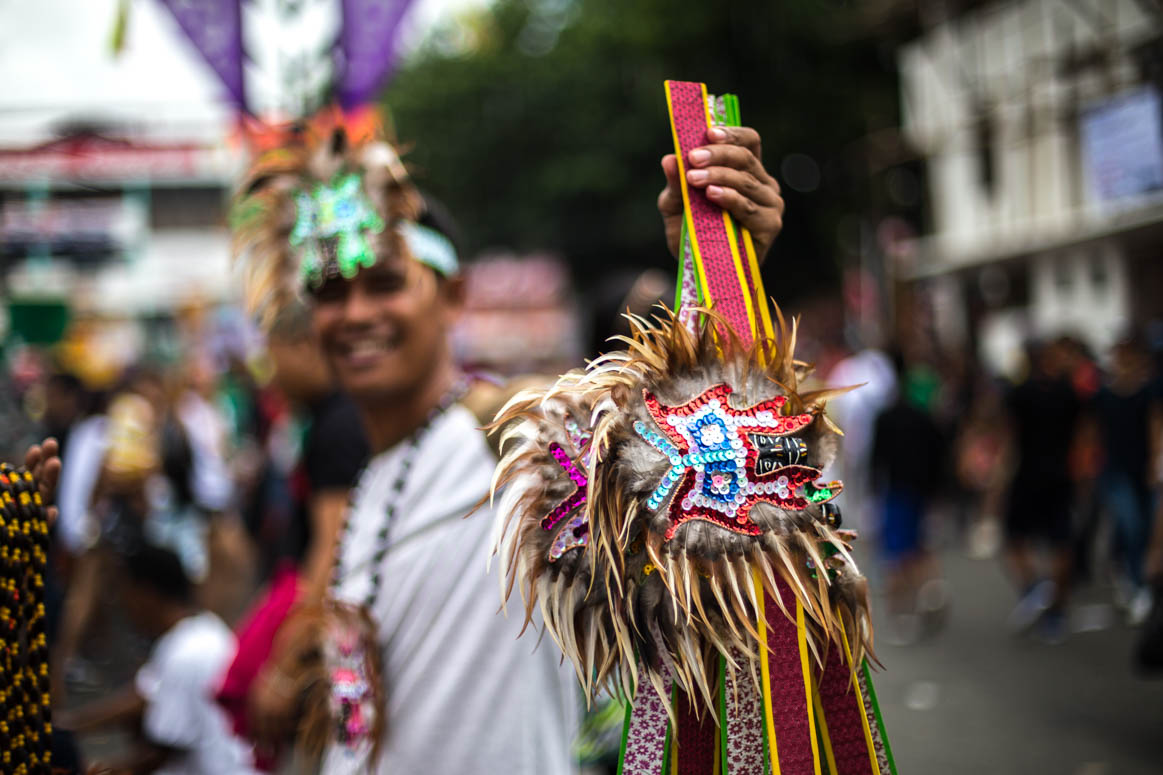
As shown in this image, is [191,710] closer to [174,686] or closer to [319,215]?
[174,686]

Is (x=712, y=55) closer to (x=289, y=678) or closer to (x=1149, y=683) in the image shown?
(x=1149, y=683)

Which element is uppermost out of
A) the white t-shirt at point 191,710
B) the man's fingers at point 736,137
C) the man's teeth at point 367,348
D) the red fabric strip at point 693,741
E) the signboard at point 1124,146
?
the signboard at point 1124,146

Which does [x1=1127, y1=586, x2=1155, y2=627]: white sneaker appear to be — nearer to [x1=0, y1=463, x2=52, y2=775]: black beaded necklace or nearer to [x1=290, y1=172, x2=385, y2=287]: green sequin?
[x1=290, y1=172, x2=385, y2=287]: green sequin

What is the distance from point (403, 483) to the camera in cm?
212

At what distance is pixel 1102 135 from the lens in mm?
15125

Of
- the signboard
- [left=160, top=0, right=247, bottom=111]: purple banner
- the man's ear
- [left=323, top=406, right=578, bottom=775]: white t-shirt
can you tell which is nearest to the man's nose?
the man's ear

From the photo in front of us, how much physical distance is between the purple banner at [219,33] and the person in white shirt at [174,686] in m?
1.85

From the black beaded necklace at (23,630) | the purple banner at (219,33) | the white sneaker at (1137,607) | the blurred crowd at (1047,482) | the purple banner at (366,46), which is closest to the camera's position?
the black beaded necklace at (23,630)

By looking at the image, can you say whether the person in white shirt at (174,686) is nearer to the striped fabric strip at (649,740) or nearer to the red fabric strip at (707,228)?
the striped fabric strip at (649,740)

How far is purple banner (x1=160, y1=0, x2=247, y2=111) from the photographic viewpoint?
14.0ft

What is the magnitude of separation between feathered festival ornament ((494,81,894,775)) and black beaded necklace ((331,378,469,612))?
0.80m

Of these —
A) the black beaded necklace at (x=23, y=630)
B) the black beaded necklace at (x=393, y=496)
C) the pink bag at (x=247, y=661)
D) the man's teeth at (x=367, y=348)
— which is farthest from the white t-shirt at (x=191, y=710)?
the black beaded necklace at (x=23, y=630)

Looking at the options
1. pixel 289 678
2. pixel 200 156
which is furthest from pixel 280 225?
pixel 200 156

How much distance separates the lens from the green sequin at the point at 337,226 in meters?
2.12
